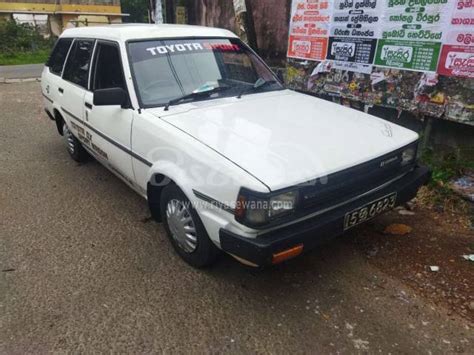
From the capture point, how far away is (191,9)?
10.2 metres

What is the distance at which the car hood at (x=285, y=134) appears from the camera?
233cm

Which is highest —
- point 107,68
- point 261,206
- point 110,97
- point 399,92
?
point 107,68

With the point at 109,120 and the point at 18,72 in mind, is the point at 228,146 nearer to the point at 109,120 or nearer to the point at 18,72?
the point at 109,120

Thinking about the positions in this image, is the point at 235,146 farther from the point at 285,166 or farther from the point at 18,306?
the point at 18,306

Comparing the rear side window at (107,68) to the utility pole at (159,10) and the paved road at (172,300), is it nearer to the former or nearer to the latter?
the paved road at (172,300)

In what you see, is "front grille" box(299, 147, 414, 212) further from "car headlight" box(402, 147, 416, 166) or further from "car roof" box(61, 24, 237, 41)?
"car roof" box(61, 24, 237, 41)

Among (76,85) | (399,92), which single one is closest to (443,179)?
(399,92)

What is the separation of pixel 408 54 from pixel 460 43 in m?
0.59

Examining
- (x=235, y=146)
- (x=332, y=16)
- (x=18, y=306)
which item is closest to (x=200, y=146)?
(x=235, y=146)

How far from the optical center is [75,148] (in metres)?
4.92

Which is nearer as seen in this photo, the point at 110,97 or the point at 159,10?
the point at 110,97

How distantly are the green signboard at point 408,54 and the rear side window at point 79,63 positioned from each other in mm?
3330

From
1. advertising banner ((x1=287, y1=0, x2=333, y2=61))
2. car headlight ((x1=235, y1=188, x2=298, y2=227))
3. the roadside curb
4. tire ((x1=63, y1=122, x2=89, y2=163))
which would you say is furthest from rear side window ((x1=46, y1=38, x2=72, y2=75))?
the roadside curb

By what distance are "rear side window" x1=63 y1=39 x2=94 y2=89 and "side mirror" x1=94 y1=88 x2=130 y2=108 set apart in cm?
105
